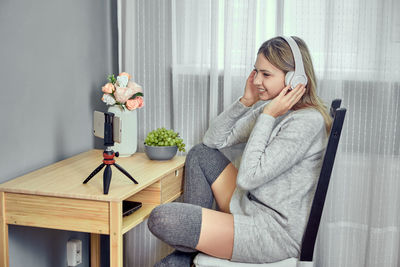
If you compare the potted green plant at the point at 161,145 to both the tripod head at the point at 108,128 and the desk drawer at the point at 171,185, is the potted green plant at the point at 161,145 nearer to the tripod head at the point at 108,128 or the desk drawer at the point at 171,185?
the desk drawer at the point at 171,185

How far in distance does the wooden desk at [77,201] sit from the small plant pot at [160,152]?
0.55 ft

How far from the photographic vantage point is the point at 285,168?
5.37 feet

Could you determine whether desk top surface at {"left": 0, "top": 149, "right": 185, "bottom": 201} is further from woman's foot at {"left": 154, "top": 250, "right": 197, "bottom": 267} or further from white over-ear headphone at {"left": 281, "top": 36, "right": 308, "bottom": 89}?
white over-ear headphone at {"left": 281, "top": 36, "right": 308, "bottom": 89}

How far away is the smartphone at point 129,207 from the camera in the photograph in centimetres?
168

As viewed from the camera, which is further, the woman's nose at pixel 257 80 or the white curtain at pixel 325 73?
the white curtain at pixel 325 73

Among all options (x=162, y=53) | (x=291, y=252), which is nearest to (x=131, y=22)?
(x=162, y=53)

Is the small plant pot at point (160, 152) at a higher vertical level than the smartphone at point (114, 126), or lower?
lower

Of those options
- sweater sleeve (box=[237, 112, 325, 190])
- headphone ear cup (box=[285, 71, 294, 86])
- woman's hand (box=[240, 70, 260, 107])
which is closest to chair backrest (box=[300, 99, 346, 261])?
sweater sleeve (box=[237, 112, 325, 190])

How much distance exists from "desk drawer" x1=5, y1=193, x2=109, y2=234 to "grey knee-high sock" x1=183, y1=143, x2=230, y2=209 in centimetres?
46

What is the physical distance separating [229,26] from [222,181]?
64 cm

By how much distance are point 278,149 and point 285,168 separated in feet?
0.21

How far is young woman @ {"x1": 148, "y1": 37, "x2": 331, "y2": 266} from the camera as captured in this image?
5.24 ft

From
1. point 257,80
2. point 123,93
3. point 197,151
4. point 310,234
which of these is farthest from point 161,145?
point 310,234

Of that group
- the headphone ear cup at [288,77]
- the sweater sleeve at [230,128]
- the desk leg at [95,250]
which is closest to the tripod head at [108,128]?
the sweater sleeve at [230,128]
